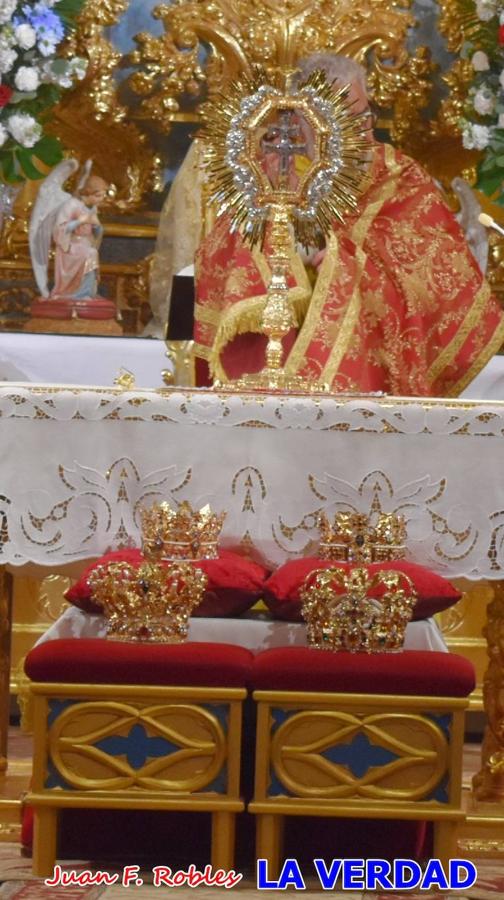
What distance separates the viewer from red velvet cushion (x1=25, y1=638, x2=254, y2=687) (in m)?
3.55

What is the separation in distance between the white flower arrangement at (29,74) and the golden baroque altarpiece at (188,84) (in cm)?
40

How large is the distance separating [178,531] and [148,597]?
140 mm

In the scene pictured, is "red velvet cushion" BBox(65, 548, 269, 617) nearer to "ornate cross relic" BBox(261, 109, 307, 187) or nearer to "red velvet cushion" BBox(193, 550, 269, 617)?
"red velvet cushion" BBox(193, 550, 269, 617)

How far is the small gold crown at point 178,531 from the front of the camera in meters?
3.64

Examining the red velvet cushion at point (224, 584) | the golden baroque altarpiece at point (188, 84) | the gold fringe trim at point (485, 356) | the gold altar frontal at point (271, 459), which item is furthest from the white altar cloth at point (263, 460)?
the golden baroque altarpiece at point (188, 84)

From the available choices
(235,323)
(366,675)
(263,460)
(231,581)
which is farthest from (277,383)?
(366,675)

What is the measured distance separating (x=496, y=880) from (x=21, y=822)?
3.39 feet

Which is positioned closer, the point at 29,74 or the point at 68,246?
the point at 29,74

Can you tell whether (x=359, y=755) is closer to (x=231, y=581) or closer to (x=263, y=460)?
(x=231, y=581)

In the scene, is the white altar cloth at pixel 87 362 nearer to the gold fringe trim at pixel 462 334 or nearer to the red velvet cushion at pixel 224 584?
the gold fringe trim at pixel 462 334

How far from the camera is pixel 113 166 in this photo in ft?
20.8

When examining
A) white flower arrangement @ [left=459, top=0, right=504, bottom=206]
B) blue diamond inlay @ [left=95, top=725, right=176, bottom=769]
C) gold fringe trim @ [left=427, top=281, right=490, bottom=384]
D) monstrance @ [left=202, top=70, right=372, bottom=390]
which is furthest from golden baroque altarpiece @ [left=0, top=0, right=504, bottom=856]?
blue diamond inlay @ [left=95, top=725, right=176, bottom=769]

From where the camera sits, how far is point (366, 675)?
3.56 m

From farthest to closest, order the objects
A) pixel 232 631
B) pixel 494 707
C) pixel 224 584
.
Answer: pixel 494 707 < pixel 232 631 < pixel 224 584
